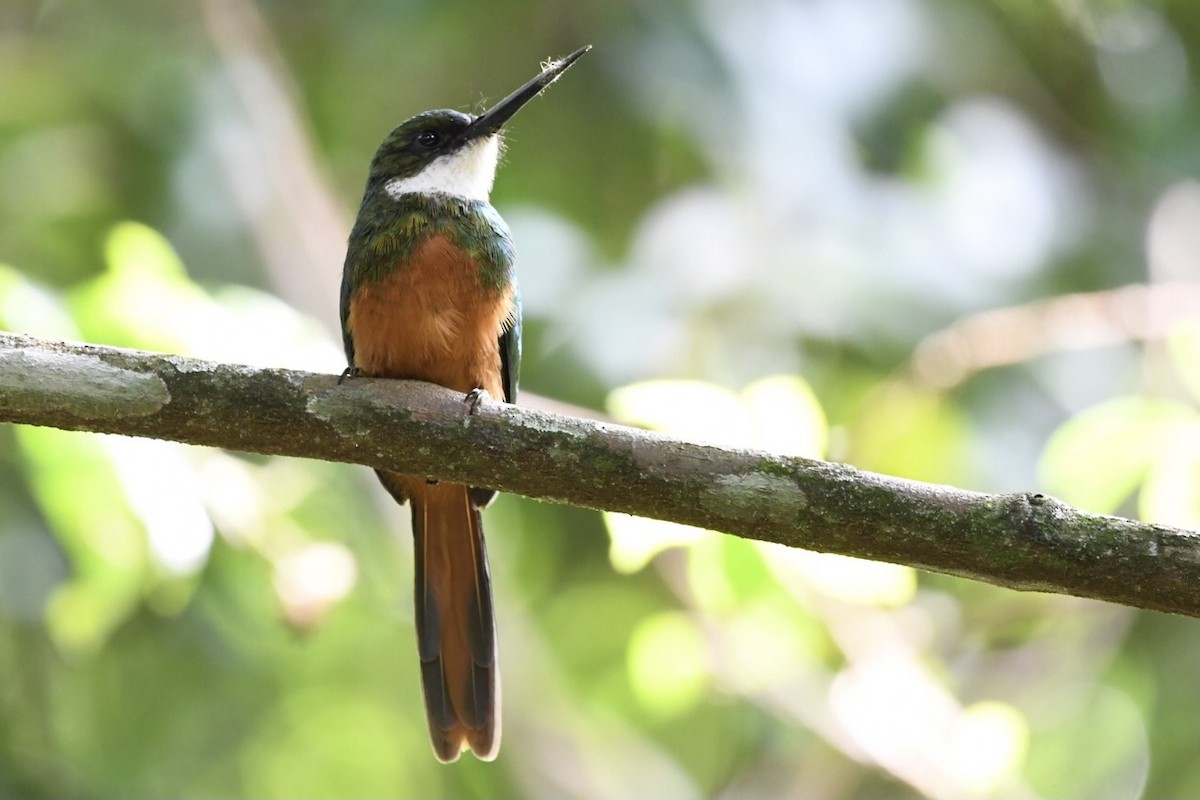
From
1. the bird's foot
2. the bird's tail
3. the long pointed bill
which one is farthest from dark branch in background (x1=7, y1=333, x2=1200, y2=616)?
the long pointed bill

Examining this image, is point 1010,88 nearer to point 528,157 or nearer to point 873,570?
point 528,157

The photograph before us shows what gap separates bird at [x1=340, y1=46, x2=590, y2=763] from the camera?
8.00 ft

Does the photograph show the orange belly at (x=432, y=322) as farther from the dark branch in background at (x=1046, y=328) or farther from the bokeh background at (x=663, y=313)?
the dark branch in background at (x=1046, y=328)

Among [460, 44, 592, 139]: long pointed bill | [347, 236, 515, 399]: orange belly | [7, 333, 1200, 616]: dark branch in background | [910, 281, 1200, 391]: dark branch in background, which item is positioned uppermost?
[460, 44, 592, 139]: long pointed bill

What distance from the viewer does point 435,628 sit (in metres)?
2.80

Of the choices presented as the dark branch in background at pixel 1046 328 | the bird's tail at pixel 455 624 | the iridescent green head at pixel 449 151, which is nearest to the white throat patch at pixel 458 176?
the iridescent green head at pixel 449 151

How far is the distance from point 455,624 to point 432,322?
75cm

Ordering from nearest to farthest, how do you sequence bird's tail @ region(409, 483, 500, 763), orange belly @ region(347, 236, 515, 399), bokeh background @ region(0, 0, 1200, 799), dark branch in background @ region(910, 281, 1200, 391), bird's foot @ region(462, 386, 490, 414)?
bird's foot @ region(462, 386, 490, 414) < orange belly @ region(347, 236, 515, 399) < bird's tail @ region(409, 483, 500, 763) < dark branch in background @ region(910, 281, 1200, 391) < bokeh background @ region(0, 0, 1200, 799)

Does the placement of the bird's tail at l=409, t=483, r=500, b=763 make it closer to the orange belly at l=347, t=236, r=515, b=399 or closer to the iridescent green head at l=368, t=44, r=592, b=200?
the orange belly at l=347, t=236, r=515, b=399

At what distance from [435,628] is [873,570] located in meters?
1.02

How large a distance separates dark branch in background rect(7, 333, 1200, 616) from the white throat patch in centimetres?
101

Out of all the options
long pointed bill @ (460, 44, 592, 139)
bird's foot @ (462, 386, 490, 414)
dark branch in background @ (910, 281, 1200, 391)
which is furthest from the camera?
dark branch in background @ (910, 281, 1200, 391)

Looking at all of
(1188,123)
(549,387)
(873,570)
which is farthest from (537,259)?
(1188,123)

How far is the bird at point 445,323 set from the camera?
2.44 meters
